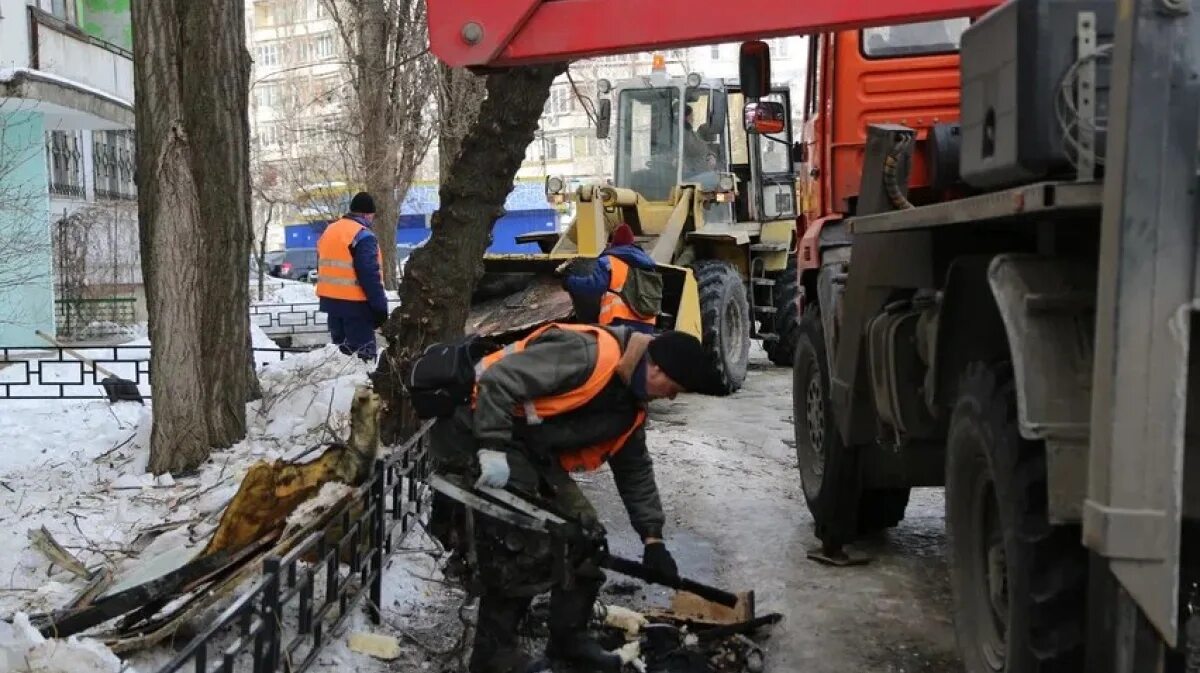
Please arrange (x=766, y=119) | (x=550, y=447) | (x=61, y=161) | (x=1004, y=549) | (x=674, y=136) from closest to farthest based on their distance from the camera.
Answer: (x=1004, y=549)
(x=550, y=447)
(x=766, y=119)
(x=674, y=136)
(x=61, y=161)

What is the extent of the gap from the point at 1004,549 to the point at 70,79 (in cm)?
1389

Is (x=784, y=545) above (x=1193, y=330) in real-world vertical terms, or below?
below

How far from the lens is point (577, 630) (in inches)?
180

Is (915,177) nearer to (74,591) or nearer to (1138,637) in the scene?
(1138,637)

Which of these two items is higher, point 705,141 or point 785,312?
point 705,141

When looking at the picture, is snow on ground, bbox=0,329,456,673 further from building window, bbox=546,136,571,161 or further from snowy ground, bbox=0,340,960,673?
building window, bbox=546,136,571,161

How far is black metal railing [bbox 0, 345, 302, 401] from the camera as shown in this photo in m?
10.4

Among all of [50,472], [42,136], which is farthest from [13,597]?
[42,136]

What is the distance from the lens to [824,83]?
6262 millimetres

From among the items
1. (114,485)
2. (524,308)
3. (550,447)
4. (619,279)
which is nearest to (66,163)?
(524,308)

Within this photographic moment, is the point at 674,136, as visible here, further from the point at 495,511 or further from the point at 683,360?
the point at 495,511

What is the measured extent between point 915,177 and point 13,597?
4.40 metres

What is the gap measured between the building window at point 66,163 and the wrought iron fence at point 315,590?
13.2 m

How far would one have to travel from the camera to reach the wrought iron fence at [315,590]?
3.53 m
